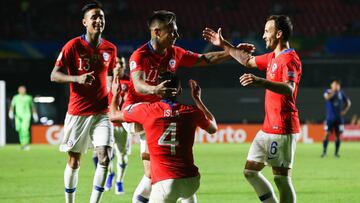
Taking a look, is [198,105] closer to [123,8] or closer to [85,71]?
[85,71]

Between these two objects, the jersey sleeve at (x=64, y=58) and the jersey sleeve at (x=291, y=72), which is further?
the jersey sleeve at (x=64, y=58)

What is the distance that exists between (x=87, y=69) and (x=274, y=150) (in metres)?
2.61

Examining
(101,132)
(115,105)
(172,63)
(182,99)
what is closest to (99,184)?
(101,132)

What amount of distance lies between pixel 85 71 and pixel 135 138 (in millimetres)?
21422

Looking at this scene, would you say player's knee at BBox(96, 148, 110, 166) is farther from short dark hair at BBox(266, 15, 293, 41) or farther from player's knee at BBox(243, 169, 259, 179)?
short dark hair at BBox(266, 15, 293, 41)

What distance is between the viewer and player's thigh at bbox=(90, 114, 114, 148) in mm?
9292

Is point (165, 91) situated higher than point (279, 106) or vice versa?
point (165, 91)

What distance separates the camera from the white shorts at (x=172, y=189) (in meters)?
6.49

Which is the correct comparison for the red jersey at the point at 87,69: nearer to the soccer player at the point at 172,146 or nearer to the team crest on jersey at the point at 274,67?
the team crest on jersey at the point at 274,67

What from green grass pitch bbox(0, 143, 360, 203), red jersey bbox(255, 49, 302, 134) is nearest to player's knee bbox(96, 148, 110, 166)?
green grass pitch bbox(0, 143, 360, 203)

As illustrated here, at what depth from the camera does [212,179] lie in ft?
47.9

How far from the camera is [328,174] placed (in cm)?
1595

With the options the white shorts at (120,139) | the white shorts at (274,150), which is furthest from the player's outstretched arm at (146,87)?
the white shorts at (120,139)

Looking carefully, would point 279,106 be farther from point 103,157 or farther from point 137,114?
point 103,157
